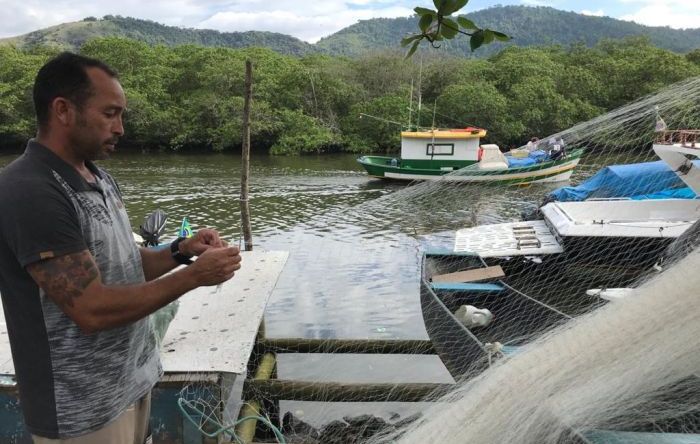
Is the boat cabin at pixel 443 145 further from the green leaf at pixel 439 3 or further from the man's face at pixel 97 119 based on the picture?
the man's face at pixel 97 119

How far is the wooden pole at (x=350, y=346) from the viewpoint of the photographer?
4.89 meters

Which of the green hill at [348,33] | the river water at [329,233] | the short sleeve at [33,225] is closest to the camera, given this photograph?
the short sleeve at [33,225]

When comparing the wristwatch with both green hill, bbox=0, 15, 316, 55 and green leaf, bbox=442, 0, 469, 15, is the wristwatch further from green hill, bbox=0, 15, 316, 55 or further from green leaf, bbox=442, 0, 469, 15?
green hill, bbox=0, 15, 316, 55

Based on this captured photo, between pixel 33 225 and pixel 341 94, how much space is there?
115 feet

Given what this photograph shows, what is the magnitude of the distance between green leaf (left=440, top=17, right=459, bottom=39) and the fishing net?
49.6 inches

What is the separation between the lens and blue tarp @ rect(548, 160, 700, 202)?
9.80 m

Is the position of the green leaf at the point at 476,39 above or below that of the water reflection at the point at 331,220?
above

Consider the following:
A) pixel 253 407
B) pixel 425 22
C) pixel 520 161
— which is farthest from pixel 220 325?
pixel 520 161

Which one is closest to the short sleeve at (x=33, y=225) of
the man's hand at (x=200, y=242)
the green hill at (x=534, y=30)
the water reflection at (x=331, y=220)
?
the man's hand at (x=200, y=242)

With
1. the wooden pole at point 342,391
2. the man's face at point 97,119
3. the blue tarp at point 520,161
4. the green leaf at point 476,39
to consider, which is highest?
the green leaf at point 476,39

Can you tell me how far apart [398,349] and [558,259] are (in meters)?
3.85

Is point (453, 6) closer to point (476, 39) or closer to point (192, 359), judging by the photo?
point (476, 39)

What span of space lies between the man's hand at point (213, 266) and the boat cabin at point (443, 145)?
2021cm

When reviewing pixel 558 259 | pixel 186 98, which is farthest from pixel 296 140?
pixel 558 259
